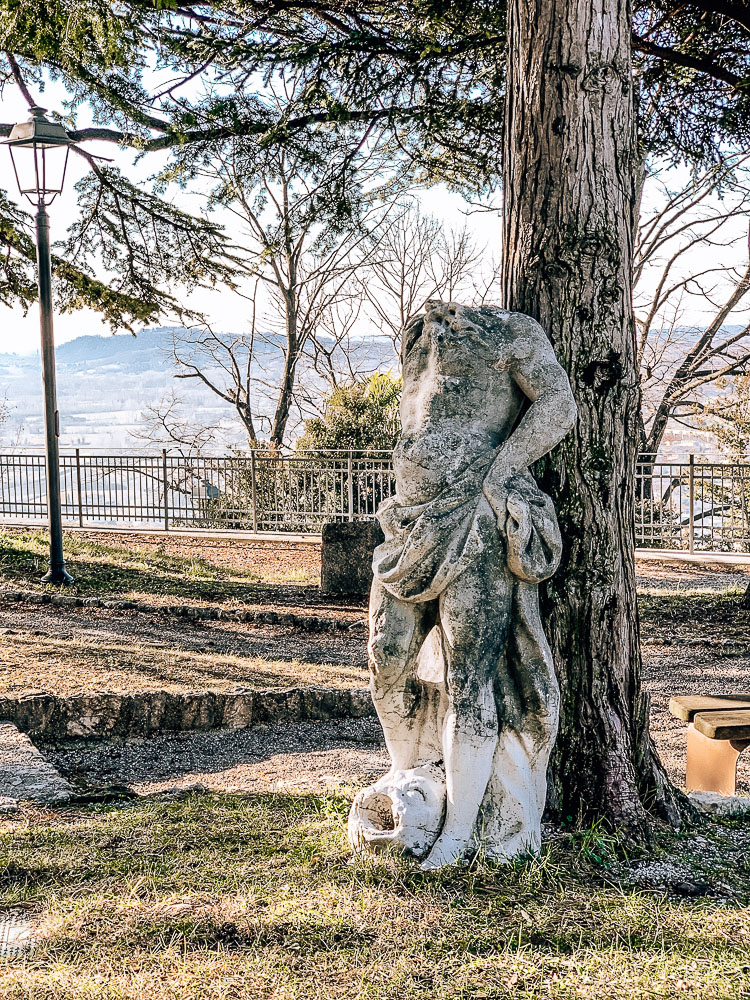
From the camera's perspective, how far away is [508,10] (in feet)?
13.3

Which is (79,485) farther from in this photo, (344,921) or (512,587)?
(344,921)

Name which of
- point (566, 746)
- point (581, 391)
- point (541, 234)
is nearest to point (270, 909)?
point (566, 746)

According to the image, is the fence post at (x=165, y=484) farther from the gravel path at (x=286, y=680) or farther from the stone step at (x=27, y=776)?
the stone step at (x=27, y=776)

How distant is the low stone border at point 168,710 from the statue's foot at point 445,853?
333 cm

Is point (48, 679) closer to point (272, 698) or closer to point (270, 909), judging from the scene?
point (272, 698)

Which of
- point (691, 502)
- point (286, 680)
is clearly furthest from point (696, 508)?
point (286, 680)

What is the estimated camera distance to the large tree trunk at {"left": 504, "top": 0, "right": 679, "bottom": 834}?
377cm

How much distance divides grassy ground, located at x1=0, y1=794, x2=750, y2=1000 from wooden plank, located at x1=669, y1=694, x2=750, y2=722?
1.24 m

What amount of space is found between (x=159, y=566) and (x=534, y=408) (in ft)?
33.7

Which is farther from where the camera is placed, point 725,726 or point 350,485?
point 350,485

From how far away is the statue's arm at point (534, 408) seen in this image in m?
3.39

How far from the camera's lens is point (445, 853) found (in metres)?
3.23

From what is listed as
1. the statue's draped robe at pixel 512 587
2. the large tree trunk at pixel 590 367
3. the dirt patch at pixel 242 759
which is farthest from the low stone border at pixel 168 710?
the statue's draped robe at pixel 512 587

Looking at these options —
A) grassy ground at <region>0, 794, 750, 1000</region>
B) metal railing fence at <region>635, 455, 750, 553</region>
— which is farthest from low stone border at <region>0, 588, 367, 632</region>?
metal railing fence at <region>635, 455, 750, 553</region>
